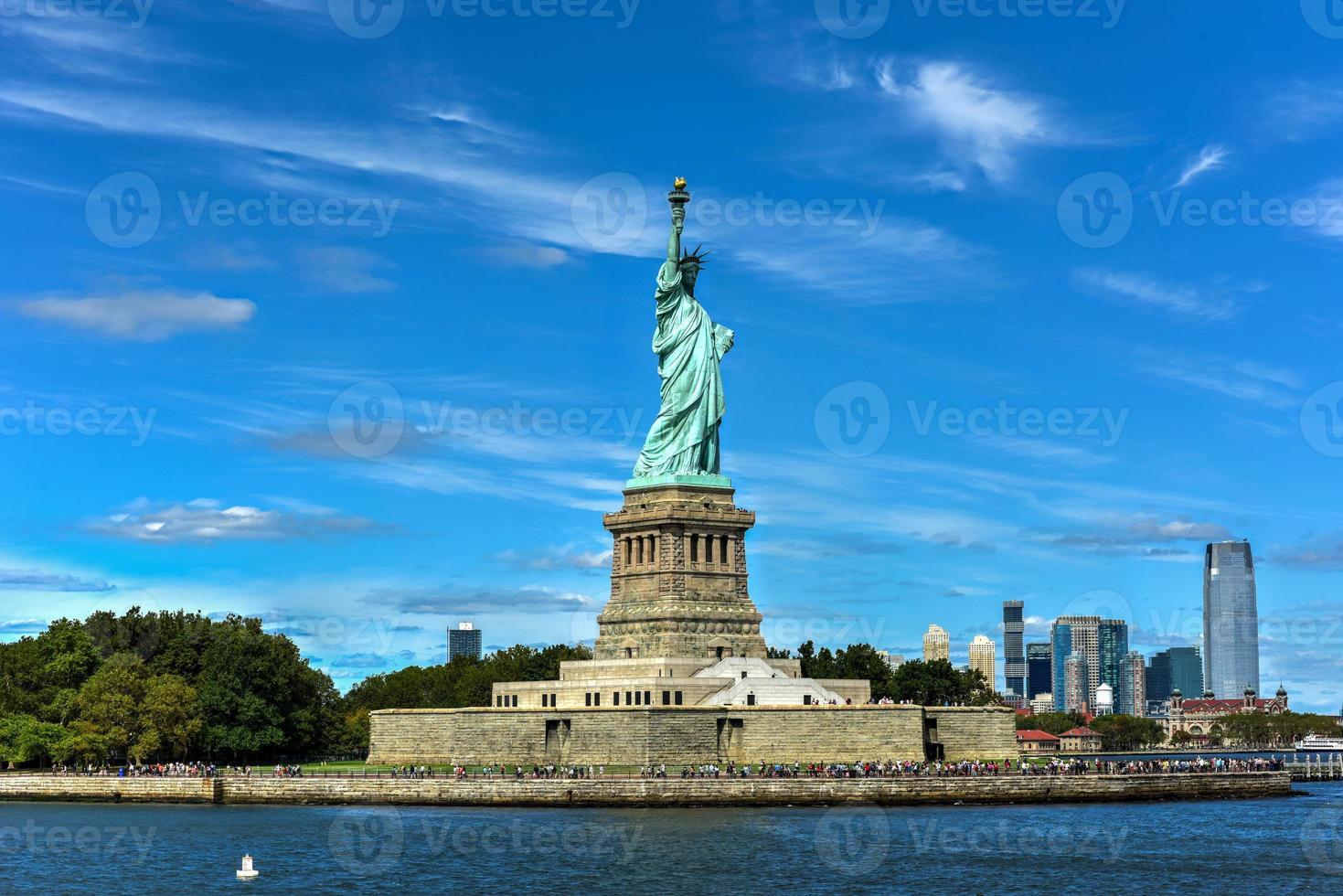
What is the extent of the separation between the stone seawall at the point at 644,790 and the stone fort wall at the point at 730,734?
618 cm

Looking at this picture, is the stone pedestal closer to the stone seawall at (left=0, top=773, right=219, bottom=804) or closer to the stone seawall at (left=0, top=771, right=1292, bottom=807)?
the stone seawall at (left=0, top=771, right=1292, bottom=807)

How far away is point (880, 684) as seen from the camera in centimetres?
13488

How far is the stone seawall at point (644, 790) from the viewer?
9344 centimetres

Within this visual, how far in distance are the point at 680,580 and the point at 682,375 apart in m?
13.8

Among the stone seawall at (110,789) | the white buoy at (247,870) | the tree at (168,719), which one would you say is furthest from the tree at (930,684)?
the white buoy at (247,870)

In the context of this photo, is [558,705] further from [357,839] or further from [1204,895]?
[1204,895]

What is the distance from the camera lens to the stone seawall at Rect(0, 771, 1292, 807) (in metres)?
93.4

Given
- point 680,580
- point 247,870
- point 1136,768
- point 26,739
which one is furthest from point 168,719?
point 1136,768

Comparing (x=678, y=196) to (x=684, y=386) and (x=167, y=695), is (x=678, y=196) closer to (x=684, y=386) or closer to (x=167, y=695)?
(x=684, y=386)

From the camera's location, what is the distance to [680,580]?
11231 centimetres

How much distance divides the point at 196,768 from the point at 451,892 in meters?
44.0

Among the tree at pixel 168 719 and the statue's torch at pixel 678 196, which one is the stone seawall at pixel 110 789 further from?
the statue's torch at pixel 678 196

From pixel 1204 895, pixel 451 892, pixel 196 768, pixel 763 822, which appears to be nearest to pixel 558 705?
pixel 196 768

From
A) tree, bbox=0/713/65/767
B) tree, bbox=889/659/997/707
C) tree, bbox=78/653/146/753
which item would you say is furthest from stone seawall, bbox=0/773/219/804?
tree, bbox=889/659/997/707
